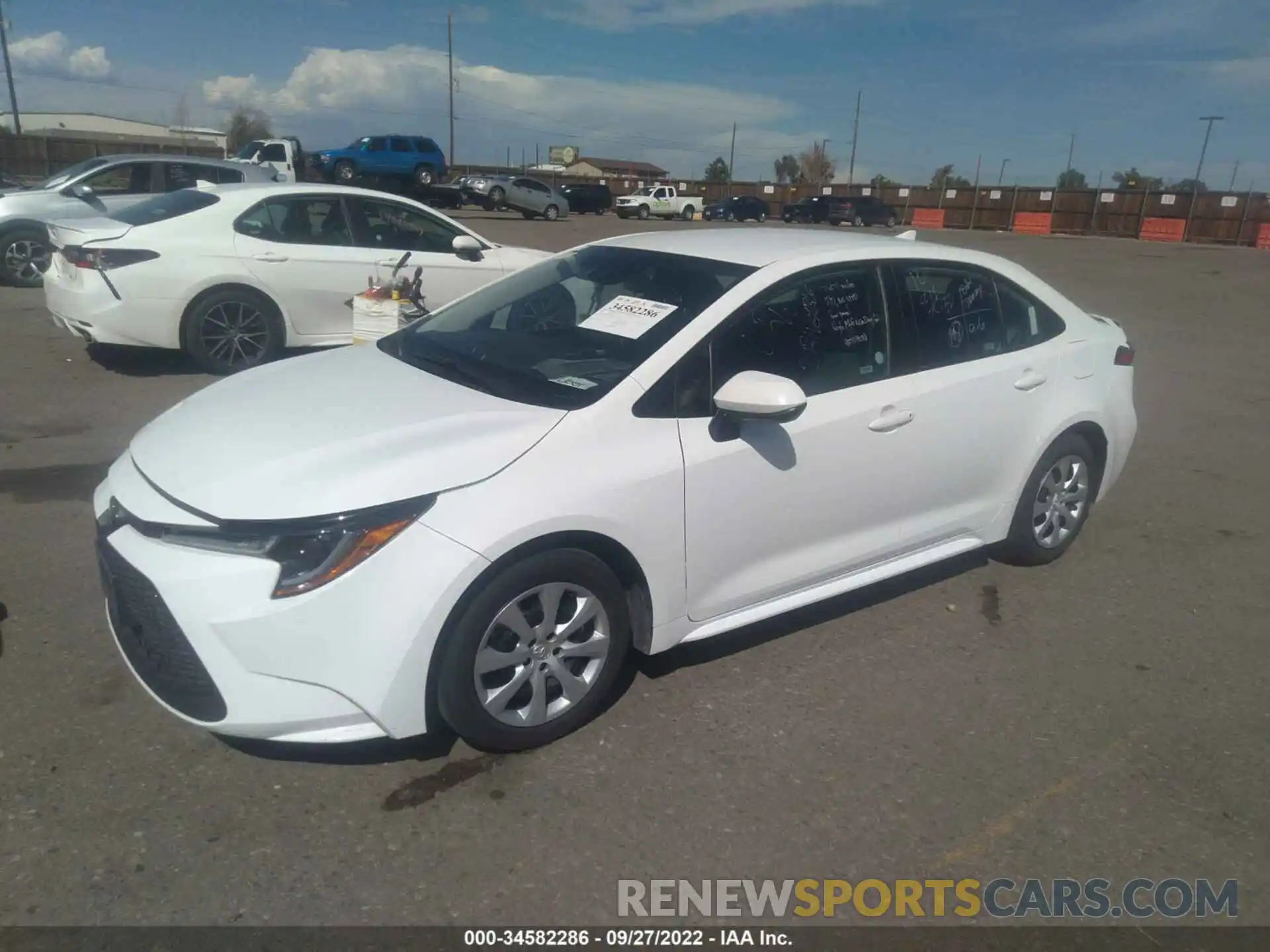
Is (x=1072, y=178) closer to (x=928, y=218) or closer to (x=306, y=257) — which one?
(x=928, y=218)

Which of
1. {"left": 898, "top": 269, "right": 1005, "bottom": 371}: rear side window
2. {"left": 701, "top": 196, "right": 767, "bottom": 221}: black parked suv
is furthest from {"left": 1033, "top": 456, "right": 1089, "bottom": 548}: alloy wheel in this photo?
{"left": 701, "top": 196, "right": 767, "bottom": 221}: black parked suv

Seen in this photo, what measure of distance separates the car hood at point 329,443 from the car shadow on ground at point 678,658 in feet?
2.56

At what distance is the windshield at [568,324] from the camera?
3.40m

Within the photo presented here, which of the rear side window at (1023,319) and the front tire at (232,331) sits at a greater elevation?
the rear side window at (1023,319)

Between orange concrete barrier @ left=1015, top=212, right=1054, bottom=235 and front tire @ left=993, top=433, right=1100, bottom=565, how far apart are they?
1845 inches

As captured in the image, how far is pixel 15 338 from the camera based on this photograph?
9.09 meters

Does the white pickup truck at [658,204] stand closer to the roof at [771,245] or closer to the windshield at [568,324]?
the roof at [771,245]

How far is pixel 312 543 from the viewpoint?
2.71 m

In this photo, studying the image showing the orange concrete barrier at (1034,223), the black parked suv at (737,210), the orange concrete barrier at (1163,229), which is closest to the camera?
the orange concrete barrier at (1163,229)

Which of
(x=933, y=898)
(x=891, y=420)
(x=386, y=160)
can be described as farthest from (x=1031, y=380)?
(x=386, y=160)

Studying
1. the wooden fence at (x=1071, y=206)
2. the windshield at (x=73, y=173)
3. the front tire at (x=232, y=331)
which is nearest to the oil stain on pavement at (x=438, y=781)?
the front tire at (x=232, y=331)

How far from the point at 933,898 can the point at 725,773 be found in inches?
28.6

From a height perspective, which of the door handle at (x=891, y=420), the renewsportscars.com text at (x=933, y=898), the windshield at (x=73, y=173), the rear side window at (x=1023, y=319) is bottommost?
the renewsportscars.com text at (x=933, y=898)

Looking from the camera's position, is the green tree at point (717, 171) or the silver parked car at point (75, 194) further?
the green tree at point (717, 171)
